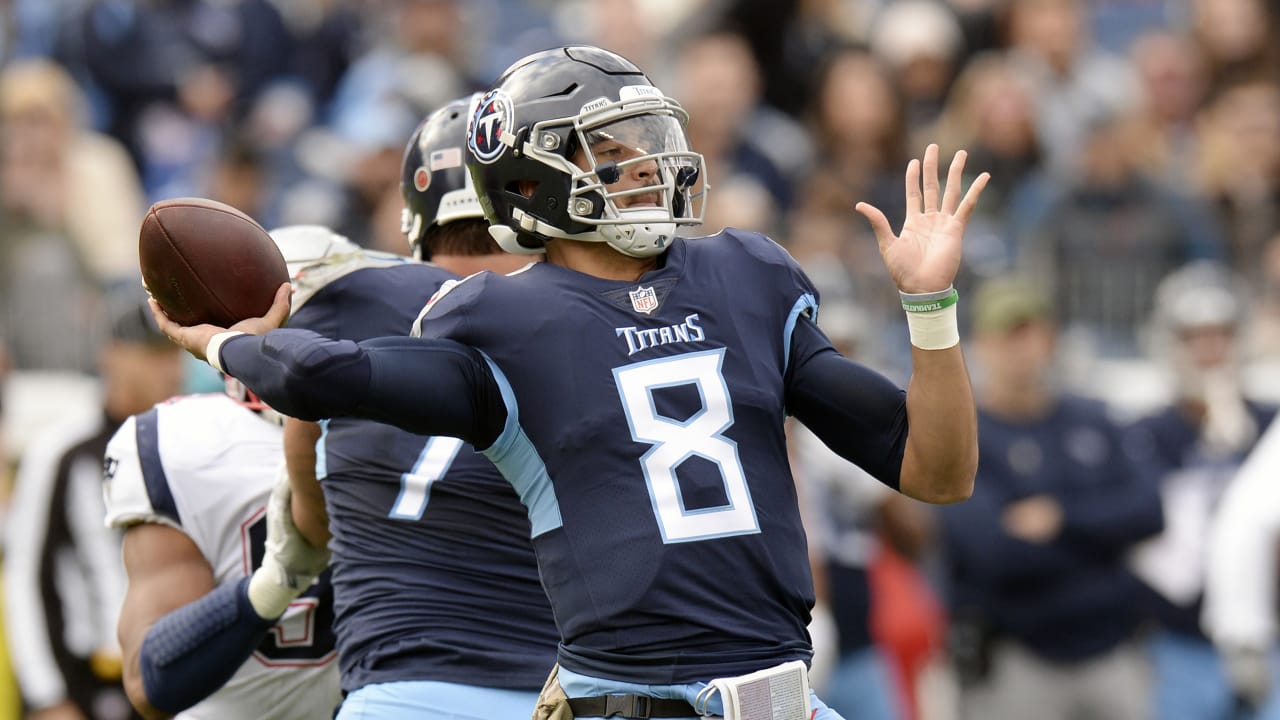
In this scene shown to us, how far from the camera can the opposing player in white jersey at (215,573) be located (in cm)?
419

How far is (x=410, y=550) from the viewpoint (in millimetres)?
3914

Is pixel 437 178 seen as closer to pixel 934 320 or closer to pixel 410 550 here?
pixel 410 550

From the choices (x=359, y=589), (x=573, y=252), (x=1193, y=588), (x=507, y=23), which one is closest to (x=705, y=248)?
(x=573, y=252)

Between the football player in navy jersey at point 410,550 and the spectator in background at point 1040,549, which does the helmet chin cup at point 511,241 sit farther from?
the spectator in background at point 1040,549

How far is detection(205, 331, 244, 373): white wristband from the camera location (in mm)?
3373

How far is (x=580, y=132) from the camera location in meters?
3.44

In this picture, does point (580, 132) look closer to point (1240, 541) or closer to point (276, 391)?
point (276, 391)

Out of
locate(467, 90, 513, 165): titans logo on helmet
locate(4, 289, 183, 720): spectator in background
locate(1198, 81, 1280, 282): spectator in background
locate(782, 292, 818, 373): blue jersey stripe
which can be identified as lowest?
locate(1198, 81, 1280, 282): spectator in background

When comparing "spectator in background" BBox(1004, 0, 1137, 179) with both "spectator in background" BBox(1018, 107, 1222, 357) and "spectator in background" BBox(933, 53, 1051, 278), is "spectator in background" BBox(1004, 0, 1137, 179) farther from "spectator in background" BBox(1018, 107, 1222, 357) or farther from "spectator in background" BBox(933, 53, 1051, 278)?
"spectator in background" BBox(1018, 107, 1222, 357)

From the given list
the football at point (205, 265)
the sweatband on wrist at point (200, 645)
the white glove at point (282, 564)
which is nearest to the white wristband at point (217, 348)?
the football at point (205, 265)

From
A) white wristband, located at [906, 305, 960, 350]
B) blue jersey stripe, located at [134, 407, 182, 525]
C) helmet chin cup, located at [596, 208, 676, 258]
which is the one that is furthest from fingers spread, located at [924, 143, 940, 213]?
blue jersey stripe, located at [134, 407, 182, 525]

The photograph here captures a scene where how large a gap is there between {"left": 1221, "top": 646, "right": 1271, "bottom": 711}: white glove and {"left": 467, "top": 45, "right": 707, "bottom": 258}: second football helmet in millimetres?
4929

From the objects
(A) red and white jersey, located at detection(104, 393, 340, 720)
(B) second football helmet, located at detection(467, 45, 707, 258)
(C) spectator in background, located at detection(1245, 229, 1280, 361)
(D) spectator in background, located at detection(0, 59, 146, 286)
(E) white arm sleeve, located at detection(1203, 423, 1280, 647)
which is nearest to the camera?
(B) second football helmet, located at detection(467, 45, 707, 258)

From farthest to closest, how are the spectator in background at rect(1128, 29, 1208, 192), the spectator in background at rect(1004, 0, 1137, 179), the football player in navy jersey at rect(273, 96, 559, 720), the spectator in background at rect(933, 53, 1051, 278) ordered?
1. the spectator in background at rect(1128, 29, 1208, 192)
2. the spectator in background at rect(1004, 0, 1137, 179)
3. the spectator in background at rect(933, 53, 1051, 278)
4. the football player in navy jersey at rect(273, 96, 559, 720)
